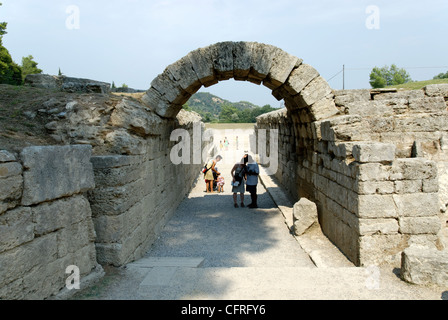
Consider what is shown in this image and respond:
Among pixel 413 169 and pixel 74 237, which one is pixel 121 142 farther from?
pixel 413 169

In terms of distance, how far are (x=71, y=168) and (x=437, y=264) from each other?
4119 mm

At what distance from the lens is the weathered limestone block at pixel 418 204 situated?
173 inches

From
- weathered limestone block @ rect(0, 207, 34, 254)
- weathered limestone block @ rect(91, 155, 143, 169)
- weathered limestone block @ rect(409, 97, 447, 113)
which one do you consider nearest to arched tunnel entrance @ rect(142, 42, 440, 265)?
weathered limestone block @ rect(409, 97, 447, 113)

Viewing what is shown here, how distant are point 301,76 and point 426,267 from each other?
12.9 ft

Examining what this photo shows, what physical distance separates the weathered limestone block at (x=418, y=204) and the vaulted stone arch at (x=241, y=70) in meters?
2.31

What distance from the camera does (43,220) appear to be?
3.00 meters

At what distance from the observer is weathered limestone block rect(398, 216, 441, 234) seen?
440 centimetres

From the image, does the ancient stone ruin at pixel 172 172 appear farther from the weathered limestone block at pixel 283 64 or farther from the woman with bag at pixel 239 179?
the woman with bag at pixel 239 179

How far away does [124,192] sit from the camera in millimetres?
4348

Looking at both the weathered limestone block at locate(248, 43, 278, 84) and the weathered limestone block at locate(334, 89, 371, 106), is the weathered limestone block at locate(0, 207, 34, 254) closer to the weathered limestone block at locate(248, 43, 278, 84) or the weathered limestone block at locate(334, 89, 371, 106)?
the weathered limestone block at locate(248, 43, 278, 84)

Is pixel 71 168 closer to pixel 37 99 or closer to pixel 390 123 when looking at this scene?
pixel 37 99

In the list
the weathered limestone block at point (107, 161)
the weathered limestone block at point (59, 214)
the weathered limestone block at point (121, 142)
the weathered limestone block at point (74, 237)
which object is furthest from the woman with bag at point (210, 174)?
the weathered limestone block at point (59, 214)

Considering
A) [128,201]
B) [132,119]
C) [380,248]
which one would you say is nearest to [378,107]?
[380,248]
